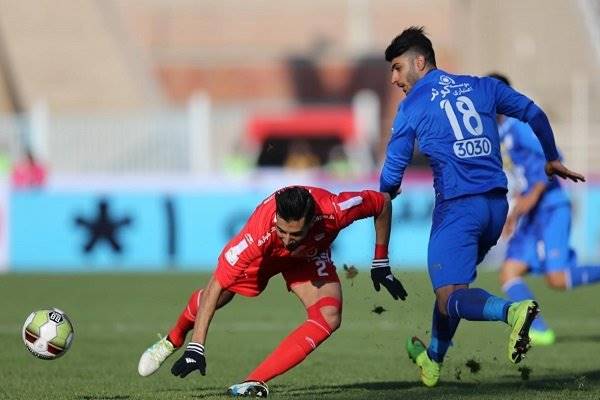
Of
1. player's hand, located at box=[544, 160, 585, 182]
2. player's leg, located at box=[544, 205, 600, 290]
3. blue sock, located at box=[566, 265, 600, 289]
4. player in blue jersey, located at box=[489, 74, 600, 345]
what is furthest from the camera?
player's leg, located at box=[544, 205, 600, 290]

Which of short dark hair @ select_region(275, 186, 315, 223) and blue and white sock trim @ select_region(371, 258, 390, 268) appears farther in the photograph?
blue and white sock trim @ select_region(371, 258, 390, 268)

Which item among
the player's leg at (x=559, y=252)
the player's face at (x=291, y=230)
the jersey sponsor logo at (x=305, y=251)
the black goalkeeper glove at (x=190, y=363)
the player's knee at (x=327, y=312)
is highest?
the player's face at (x=291, y=230)

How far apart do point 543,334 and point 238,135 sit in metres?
19.8

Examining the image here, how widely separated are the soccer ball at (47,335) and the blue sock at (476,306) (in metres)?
2.45

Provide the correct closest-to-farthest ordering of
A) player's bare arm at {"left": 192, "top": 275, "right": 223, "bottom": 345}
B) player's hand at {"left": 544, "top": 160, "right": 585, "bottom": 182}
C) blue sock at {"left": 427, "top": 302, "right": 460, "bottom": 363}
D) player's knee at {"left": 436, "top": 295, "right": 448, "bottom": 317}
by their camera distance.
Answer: player's bare arm at {"left": 192, "top": 275, "right": 223, "bottom": 345} → player's knee at {"left": 436, "top": 295, "right": 448, "bottom": 317} → player's hand at {"left": 544, "top": 160, "right": 585, "bottom": 182} → blue sock at {"left": 427, "top": 302, "right": 460, "bottom": 363}

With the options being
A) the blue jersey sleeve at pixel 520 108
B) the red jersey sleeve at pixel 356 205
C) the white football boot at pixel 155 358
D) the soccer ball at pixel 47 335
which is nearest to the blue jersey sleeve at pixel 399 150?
the red jersey sleeve at pixel 356 205

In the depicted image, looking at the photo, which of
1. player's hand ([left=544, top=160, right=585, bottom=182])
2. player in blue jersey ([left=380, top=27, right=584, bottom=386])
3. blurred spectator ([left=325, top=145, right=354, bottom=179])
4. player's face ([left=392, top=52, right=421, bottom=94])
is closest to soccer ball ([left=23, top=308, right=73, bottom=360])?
player in blue jersey ([left=380, top=27, right=584, bottom=386])

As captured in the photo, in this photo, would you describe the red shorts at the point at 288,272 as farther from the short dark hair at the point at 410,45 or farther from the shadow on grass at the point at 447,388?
the short dark hair at the point at 410,45

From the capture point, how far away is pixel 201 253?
23.5 meters

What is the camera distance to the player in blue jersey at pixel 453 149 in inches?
370

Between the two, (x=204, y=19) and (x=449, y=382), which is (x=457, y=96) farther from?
(x=204, y=19)

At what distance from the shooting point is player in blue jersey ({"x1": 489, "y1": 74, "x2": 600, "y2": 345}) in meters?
13.2

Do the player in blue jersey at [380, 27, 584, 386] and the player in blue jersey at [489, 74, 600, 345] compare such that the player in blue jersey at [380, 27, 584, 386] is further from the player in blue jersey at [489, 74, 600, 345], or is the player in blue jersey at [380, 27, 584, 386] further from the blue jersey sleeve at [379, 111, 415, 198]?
the player in blue jersey at [489, 74, 600, 345]

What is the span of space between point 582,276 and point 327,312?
464 cm
